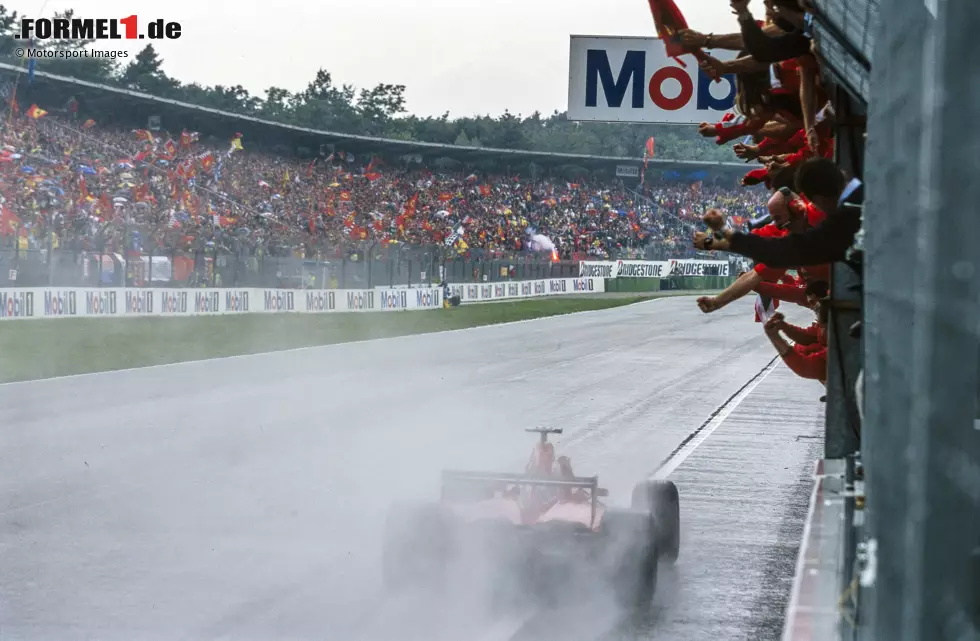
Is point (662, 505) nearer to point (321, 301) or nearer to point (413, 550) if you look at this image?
point (413, 550)

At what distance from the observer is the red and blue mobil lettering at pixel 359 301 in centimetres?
4097

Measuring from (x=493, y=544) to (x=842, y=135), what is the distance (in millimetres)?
3695

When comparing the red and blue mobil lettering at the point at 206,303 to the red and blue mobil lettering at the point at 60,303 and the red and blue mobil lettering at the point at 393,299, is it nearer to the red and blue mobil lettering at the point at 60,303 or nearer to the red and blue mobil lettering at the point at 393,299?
the red and blue mobil lettering at the point at 60,303

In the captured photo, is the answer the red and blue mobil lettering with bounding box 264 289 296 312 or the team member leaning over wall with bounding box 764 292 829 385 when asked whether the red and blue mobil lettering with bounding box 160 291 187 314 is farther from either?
the team member leaning over wall with bounding box 764 292 829 385

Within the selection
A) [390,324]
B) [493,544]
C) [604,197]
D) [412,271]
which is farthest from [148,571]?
[604,197]

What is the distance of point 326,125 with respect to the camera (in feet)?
317

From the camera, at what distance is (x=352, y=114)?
10431 centimetres

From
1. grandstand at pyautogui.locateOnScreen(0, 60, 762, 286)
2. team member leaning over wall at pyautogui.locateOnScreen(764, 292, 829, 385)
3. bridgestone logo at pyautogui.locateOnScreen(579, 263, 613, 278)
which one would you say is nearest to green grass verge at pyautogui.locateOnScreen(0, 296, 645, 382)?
grandstand at pyautogui.locateOnScreen(0, 60, 762, 286)

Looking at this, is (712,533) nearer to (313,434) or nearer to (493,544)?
(493,544)

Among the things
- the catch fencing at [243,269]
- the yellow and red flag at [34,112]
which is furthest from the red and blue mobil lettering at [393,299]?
the yellow and red flag at [34,112]

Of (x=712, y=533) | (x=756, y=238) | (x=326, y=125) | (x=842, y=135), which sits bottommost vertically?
(x=712, y=533)

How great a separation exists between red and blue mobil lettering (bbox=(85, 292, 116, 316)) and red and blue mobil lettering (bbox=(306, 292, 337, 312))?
793 cm

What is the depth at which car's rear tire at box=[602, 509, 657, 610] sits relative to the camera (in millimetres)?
8031

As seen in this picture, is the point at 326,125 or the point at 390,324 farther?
the point at 326,125
